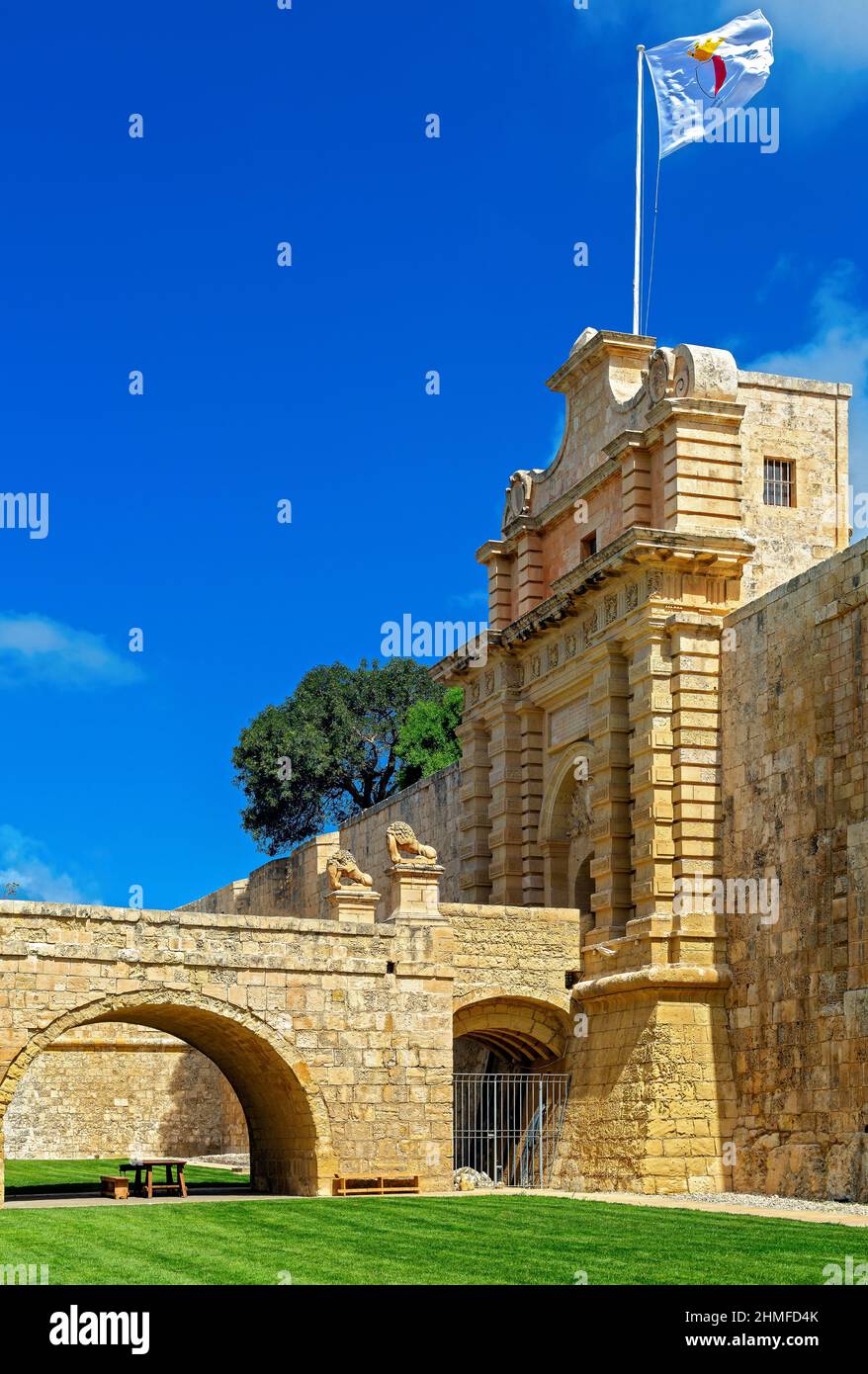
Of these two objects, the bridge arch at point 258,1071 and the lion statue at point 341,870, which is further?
the lion statue at point 341,870

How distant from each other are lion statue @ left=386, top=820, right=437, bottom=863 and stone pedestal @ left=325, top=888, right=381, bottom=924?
1.55 meters

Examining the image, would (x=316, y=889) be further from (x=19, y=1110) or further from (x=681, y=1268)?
(x=681, y=1268)

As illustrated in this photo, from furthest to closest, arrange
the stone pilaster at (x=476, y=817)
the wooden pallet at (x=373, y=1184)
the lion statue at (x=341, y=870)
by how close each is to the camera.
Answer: the stone pilaster at (x=476, y=817) → the lion statue at (x=341, y=870) → the wooden pallet at (x=373, y=1184)

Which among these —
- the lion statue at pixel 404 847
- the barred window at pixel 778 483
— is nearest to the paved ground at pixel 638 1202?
the lion statue at pixel 404 847

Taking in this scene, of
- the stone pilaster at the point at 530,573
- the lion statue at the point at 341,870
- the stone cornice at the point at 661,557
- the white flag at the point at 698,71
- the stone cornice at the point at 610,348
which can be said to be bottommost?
the lion statue at the point at 341,870

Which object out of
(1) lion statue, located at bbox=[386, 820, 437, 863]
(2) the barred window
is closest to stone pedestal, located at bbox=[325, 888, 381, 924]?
(1) lion statue, located at bbox=[386, 820, 437, 863]

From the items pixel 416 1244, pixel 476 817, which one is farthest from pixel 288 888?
pixel 416 1244

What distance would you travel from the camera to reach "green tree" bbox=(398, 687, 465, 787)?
170 feet

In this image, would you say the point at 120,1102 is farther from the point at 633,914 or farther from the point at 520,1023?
the point at 633,914

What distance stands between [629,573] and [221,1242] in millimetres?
12698

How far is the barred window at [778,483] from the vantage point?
27.5 m

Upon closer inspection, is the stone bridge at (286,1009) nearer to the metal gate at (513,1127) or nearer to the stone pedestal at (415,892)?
the stone pedestal at (415,892)

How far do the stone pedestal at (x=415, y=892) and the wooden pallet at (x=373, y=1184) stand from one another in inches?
132
